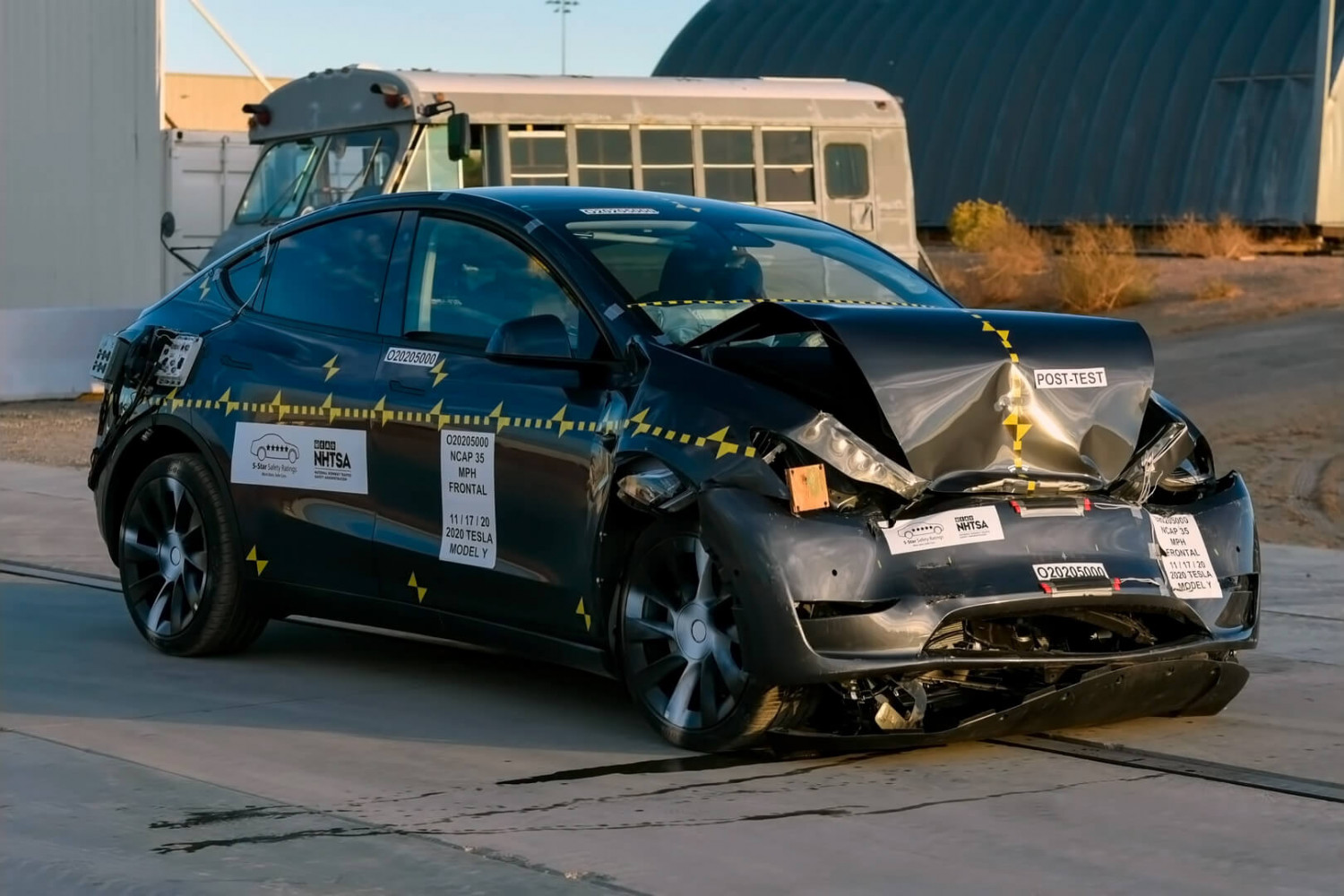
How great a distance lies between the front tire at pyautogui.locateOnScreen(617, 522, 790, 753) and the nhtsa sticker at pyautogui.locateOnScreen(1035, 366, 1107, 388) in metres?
1.14

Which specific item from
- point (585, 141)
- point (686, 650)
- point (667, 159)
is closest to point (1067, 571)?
point (686, 650)

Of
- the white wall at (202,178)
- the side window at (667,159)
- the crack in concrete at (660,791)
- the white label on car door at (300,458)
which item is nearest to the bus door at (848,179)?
the side window at (667,159)

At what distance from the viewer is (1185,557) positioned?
6637 millimetres

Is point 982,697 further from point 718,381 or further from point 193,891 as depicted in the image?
point 193,891

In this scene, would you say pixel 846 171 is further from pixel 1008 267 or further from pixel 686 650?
pixel 686 650

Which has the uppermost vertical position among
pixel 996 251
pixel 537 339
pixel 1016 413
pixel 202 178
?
pixel 537 339

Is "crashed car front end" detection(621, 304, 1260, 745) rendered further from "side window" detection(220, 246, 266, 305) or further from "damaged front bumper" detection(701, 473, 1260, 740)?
"side window" detection(220, 246, 266, 305)

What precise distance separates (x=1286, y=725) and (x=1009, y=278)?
82.4ft

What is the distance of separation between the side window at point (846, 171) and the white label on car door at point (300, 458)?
1427cm

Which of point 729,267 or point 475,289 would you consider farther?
point 475,289

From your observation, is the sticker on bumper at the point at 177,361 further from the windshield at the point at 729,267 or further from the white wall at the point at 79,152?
the white wall at the point at 79,152

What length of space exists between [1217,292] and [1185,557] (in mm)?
22945

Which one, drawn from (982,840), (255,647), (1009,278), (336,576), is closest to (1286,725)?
(982,840)

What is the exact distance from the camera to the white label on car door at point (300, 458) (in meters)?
7.62
